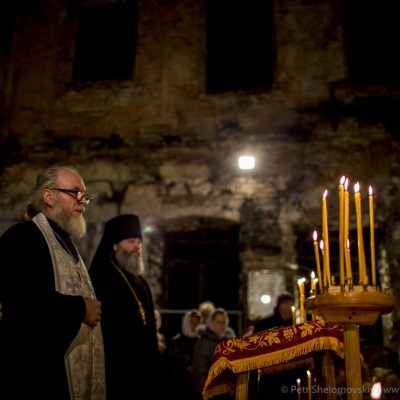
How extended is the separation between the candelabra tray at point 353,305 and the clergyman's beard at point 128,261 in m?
2.36

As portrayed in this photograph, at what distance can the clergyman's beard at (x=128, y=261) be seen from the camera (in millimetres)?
4113

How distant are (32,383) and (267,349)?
132 cm

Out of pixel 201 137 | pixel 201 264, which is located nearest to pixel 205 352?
pixel 201 264

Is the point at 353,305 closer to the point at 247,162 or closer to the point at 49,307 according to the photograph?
the point at 49,307

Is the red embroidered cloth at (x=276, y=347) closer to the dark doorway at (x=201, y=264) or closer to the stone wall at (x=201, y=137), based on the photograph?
the stone wall at (x=201, y=137)

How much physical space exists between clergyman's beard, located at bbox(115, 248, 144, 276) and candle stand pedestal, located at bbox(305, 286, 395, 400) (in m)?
2.35

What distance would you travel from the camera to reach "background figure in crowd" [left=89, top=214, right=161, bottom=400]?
3.41m

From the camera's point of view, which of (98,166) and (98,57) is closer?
(98,166)

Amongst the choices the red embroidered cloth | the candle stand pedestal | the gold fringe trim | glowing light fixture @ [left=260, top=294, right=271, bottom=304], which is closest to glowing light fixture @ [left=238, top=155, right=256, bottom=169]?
glowing light fixture @ [left=260, top=294, right=271, bottom=304]

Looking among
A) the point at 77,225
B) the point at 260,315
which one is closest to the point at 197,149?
the point at 260,315

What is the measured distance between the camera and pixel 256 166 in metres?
7.84

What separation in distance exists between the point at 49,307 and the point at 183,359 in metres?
4.25

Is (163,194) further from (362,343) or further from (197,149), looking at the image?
(362,343)

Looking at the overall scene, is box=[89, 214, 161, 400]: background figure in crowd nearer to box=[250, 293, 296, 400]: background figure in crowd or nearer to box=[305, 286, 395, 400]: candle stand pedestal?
box=[250, 293, 296, 400]: background figure in crowd
